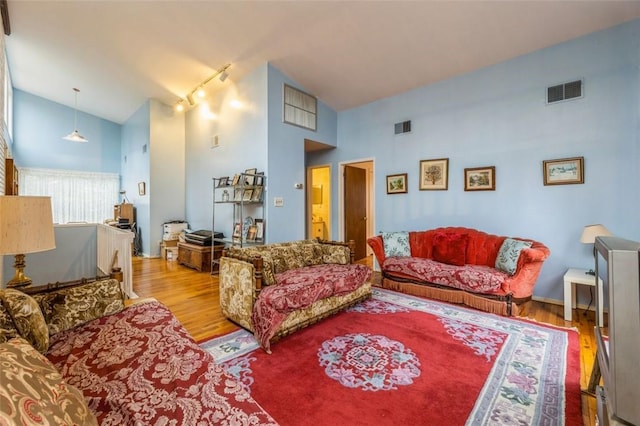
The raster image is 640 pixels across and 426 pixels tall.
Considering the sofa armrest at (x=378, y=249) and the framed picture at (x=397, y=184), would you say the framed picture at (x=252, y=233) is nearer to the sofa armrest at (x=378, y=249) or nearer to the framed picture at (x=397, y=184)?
the sofa armrest at (x=378, y=249)

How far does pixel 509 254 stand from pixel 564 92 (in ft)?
6.92

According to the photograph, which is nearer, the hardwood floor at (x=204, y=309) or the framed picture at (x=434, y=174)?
the hardwood floor at (x=204, y=309)

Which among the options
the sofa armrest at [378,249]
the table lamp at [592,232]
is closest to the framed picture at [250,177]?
the sofa armrest at [378,249]

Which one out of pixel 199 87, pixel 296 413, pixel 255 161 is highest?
pixel 199 87

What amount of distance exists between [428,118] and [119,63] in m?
5.43

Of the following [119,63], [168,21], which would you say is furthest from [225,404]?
[119,63]

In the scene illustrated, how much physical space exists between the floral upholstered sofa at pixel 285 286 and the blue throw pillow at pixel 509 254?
161 centimetres

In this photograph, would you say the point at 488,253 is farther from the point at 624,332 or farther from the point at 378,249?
the point at 624,332

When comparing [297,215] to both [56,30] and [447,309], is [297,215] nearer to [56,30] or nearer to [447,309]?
[447,309]

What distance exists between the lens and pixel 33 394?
0.66 metres

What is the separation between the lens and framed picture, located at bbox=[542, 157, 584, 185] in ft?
10.7

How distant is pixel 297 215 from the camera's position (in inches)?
191

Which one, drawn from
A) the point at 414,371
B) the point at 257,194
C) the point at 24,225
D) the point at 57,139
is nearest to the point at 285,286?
the point at 414,371

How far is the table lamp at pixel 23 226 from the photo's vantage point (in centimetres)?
155
